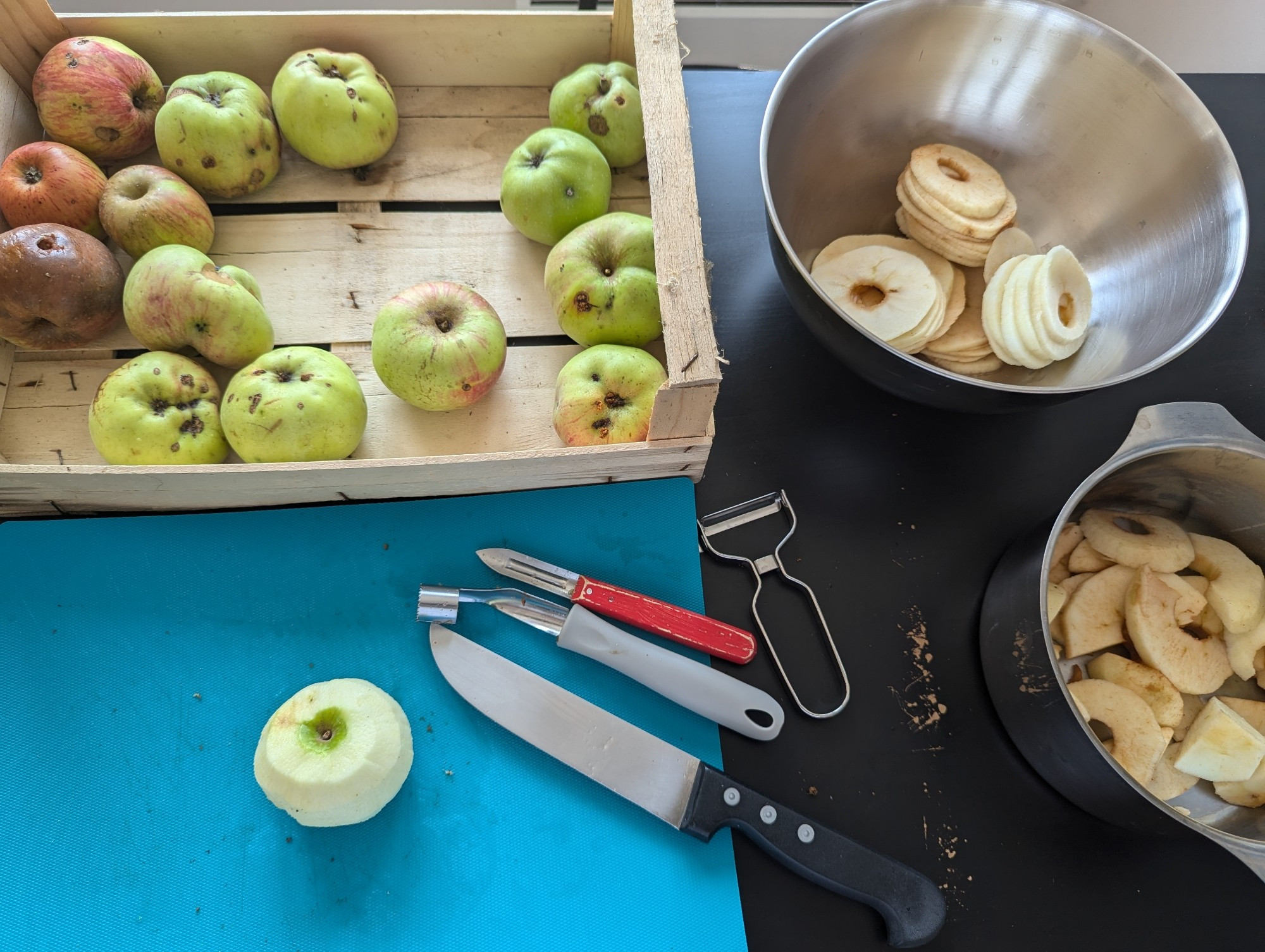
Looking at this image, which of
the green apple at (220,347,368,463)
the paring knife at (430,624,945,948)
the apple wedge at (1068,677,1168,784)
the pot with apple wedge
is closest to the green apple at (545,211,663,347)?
the green apple at (220,347,368,463)

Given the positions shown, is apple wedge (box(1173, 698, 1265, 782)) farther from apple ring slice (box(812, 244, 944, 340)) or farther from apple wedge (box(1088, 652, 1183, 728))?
apple ring slice (box(812, 244, 944, 340))

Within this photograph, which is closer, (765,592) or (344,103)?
(765,592)

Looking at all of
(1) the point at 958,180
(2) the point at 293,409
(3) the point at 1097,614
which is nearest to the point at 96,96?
(2) the point at 293,409

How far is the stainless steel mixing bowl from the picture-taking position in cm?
84

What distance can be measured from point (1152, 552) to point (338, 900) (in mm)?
914

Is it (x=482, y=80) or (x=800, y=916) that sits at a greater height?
(x=482, y=80)

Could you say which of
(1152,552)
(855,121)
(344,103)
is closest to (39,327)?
(344,103)

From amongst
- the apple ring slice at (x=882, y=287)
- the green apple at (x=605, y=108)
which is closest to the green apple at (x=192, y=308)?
the green apple at (x=605, y=108)

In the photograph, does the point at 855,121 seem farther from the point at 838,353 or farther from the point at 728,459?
the point at 728,459

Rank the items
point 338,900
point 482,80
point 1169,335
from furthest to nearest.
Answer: point 482,80 → point 1169,335 → point 338,900

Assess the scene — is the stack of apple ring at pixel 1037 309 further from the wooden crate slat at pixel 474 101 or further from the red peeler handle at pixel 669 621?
the wooden crate slat at pixel 474 101

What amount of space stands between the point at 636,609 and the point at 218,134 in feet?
2.59

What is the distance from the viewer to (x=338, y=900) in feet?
2.47

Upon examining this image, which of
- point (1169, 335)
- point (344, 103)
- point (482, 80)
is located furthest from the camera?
point (482, 80)
